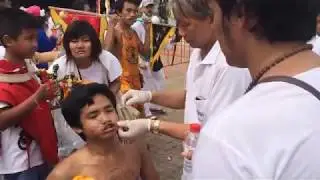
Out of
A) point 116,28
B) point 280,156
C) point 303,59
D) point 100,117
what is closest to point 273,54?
point 303,59

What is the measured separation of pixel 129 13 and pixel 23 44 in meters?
1.97

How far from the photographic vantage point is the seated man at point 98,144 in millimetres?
2479

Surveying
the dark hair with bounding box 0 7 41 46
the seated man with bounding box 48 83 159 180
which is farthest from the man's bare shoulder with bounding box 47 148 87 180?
the dark hair with bounding box 0 7 41 46

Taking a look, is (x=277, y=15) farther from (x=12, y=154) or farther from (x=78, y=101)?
(x=12, y=154)

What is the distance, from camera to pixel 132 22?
16.2ft

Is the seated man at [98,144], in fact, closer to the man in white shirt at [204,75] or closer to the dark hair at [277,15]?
the man in white shirt at [204,75]

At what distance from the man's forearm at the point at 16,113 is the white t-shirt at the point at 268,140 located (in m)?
1.98

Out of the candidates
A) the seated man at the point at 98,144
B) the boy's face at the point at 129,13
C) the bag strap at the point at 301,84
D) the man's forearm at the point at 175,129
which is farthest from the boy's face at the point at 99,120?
the boy's face at the point at 129,13

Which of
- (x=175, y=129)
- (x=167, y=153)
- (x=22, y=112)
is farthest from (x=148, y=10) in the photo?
(x=175, y=129)

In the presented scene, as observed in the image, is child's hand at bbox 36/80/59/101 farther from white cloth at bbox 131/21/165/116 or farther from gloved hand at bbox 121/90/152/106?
white cloth at bbox 131/21/165/116

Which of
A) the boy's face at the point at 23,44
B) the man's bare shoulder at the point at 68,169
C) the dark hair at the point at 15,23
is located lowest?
the man's bare shoulder at the point at 68,169

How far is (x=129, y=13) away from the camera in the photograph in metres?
4.86

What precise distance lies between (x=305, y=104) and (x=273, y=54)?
154 millimetres

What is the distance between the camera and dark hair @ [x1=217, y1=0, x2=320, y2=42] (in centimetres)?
106
